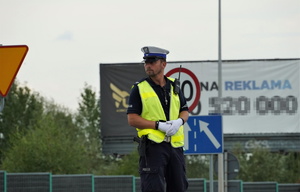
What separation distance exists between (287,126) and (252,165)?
9.59 feet

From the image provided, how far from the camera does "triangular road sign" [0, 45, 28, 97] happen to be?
40.9 ft

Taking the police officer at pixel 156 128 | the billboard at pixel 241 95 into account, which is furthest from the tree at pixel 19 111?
the police officer at pixel 156 128

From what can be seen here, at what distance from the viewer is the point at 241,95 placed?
177 feet

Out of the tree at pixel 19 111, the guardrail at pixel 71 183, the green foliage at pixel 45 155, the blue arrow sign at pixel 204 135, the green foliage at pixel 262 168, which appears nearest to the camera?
the blue arrow sign at pixel 204 135

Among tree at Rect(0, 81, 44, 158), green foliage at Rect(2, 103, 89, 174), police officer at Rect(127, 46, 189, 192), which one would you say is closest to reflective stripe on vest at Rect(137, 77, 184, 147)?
police officer at Rect(127, 46, 189, 192)

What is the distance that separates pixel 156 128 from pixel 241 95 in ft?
146

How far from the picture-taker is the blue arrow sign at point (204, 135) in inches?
620

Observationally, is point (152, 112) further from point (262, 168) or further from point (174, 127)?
point (262, 168)

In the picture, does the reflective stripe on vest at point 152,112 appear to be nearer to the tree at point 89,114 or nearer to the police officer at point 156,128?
the police officer at point 156,128

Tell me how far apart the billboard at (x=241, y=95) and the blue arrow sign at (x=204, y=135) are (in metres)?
37.3

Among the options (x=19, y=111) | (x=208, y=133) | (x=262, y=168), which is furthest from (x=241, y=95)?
(x=208, y=133)

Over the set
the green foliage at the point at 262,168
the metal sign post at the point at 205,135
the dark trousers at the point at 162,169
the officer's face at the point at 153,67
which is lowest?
the green foliage at the point at 262,168

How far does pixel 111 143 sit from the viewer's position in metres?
54.4

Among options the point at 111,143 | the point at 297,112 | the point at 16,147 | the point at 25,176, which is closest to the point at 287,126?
the point at 297,112
